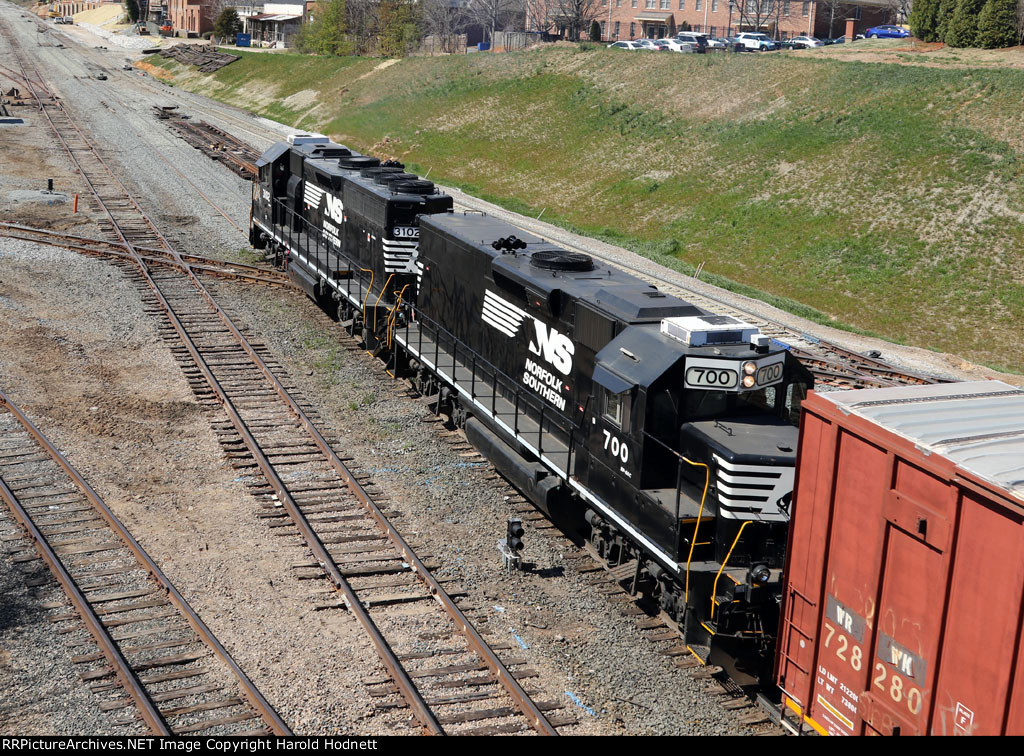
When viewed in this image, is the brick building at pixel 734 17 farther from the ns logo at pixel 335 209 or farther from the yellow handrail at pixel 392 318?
the yellow handrail at pixel 392 318

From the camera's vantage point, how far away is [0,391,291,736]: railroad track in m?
11.0

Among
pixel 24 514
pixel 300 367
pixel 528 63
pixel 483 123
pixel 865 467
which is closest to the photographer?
pixel 865 467

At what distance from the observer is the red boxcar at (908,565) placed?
781cm

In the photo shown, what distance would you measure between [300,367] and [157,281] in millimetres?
8696

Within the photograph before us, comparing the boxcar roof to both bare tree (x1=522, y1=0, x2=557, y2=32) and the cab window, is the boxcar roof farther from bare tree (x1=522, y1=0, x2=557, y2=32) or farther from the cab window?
bare tree (x1=522, y1=0, x2=557, y2=32)

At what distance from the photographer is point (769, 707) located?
11.3 m

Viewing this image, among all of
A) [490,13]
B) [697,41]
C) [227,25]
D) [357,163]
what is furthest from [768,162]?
[227,25]

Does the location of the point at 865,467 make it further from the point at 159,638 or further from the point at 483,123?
the point at 483,123

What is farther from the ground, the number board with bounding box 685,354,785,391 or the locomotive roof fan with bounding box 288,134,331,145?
the locomotive roof fan with bounding box 288,134,331,145

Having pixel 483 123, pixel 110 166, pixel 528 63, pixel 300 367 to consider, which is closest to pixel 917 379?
pixel 300 367

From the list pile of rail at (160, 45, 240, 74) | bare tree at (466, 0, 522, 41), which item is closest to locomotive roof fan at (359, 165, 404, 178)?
pile of rail at (160, 45, 240, 74)

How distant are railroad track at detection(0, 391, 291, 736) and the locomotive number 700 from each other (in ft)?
17.2

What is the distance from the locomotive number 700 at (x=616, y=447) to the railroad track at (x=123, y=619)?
17.2 feet

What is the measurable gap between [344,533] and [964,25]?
51.4 meters
